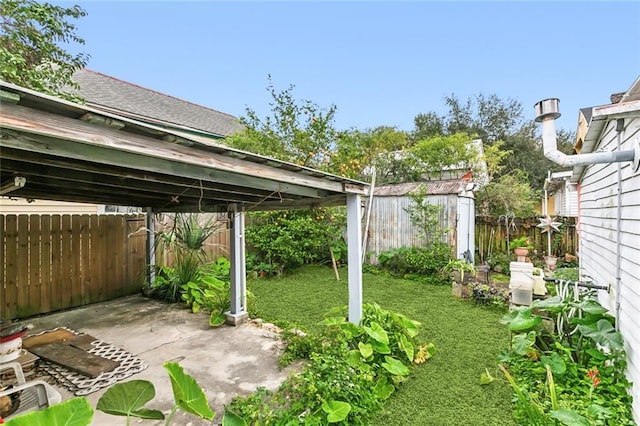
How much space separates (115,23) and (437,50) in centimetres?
854

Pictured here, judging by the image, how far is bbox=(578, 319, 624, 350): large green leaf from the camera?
2.59 meters

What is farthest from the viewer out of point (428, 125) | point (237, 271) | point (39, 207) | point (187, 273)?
point (428, 125)

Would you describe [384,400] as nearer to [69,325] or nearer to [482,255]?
[69,325]

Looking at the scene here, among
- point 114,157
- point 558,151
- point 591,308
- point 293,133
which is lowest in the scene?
point 591,308

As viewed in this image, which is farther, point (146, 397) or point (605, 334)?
point (605, 334)

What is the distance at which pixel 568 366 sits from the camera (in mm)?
2861

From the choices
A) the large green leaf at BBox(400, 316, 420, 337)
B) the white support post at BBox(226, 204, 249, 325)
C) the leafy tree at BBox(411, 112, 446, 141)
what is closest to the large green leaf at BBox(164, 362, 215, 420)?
the large green leaf at BBox(400, 316, 420, 337)

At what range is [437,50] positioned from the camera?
9.18 metres

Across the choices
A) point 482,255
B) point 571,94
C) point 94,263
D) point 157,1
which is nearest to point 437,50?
point 571,94

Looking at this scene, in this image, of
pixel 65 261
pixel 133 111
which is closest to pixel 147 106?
pixel 133 111

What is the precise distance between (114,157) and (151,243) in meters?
4.33

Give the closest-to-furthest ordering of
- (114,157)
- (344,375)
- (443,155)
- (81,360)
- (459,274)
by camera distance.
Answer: (114,157)
(344,375)
(81,360)
(459,274)
(443,155)

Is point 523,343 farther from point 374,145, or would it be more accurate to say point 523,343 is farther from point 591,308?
point 374,145

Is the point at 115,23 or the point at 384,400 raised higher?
the point at 115,23
